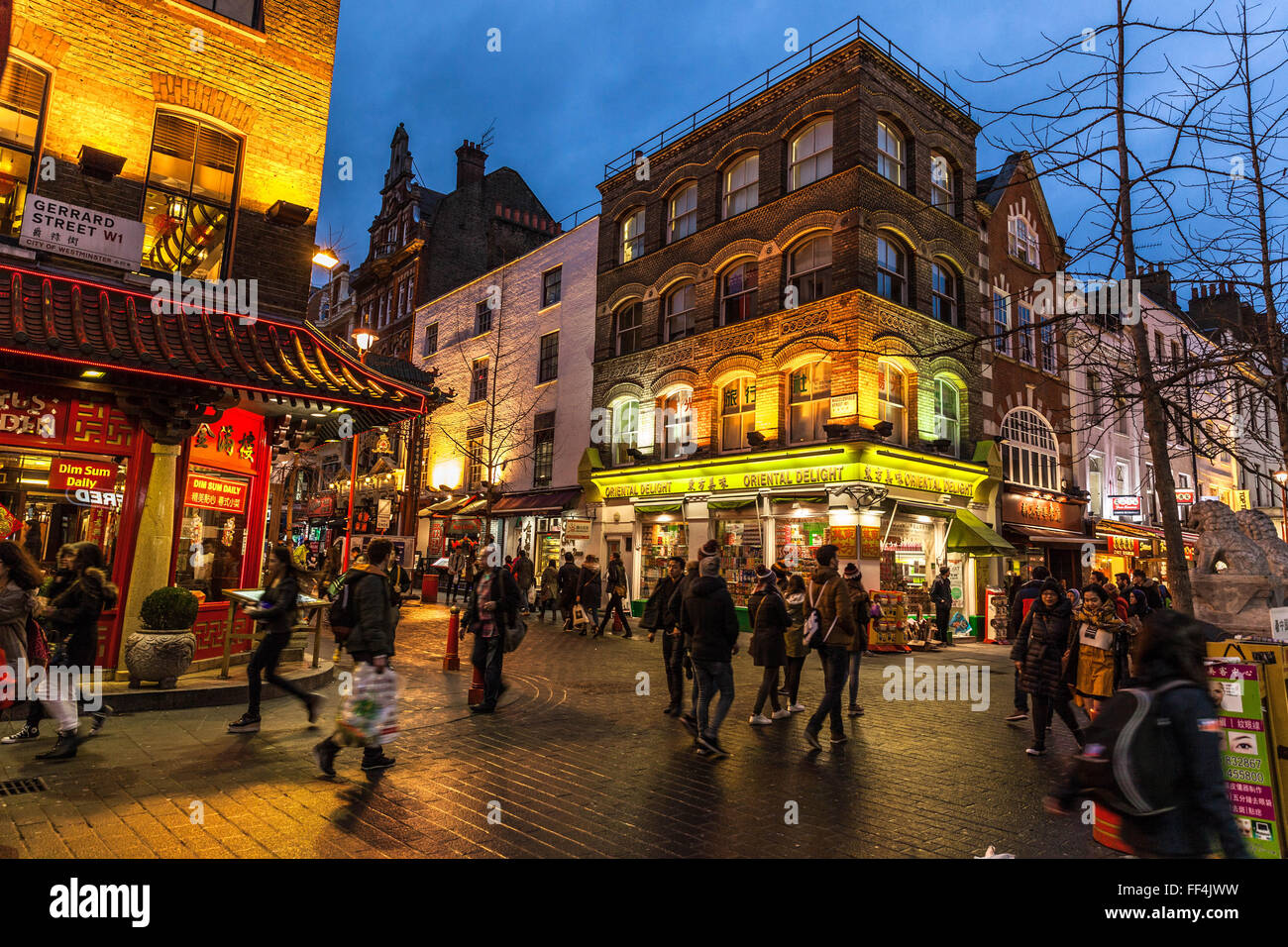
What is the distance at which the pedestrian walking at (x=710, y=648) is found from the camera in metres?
6.85

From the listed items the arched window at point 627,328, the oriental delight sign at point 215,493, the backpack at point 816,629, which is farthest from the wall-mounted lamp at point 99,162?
the arched window at point 627,328

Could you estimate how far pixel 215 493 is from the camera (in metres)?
10.1

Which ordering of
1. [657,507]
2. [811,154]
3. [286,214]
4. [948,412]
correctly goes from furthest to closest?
[657,507] → [948,412] → [811,154] → [286,214]

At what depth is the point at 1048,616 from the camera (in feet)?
24.0

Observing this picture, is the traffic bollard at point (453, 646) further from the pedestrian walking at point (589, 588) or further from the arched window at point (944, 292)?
the arched window at point (944, 292)

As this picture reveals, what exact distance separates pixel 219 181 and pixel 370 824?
9764mm

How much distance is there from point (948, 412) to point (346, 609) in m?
18.9

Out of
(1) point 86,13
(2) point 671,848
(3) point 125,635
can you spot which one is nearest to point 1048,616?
(2) point 671,848

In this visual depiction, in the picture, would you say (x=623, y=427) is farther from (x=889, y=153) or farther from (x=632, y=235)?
(x=889, y=153)

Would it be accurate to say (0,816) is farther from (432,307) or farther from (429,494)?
(432,307)

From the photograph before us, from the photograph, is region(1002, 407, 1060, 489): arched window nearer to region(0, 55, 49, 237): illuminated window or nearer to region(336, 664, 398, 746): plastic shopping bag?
region(336, 664, 398, 746): plastic shopping bag

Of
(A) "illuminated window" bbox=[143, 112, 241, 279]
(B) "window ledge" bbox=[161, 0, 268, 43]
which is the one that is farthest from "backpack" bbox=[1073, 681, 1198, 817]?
(B) "window ledge" bbox=[161, 0, 268, 43]

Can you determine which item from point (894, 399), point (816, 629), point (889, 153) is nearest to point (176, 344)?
point (816, 629)

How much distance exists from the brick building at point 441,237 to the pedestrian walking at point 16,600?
31.5m
